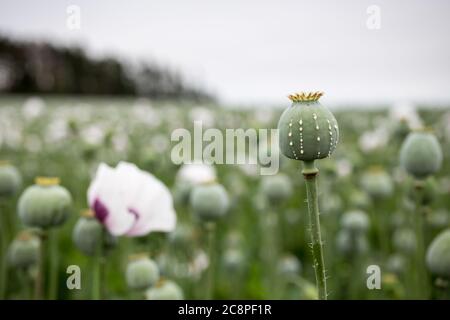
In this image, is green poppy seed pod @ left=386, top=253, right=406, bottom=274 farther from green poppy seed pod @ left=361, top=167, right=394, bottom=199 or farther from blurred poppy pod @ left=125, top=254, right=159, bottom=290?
blurred poppy pod @ left=125, top=254, right=159, bottom=290

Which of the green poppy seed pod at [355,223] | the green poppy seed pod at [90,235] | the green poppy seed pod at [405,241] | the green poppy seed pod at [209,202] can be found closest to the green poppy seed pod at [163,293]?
the green poppy seed pod at [90,235]

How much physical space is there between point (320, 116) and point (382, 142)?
229 centimetres

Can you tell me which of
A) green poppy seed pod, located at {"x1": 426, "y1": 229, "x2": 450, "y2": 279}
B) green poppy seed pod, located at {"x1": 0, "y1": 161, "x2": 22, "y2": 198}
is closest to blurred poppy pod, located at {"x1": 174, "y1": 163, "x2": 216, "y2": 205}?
green poppy seed pod, located at {"x1": 0, "y1": 161, "x2": 22, "y2": 198}

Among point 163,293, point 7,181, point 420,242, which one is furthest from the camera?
point 7,181

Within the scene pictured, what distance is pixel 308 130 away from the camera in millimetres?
647

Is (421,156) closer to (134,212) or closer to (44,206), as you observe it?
(134,212)

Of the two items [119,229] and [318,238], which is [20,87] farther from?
[318,238]

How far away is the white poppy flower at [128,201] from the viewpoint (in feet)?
2.95

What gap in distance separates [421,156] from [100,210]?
0.69 meters

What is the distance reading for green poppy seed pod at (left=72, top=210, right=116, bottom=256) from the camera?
3.20ft

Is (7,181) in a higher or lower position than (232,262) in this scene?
higher

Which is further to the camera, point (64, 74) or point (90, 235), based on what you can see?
point (64, 74)

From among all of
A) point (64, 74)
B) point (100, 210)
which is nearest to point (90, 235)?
point (100, 210)
